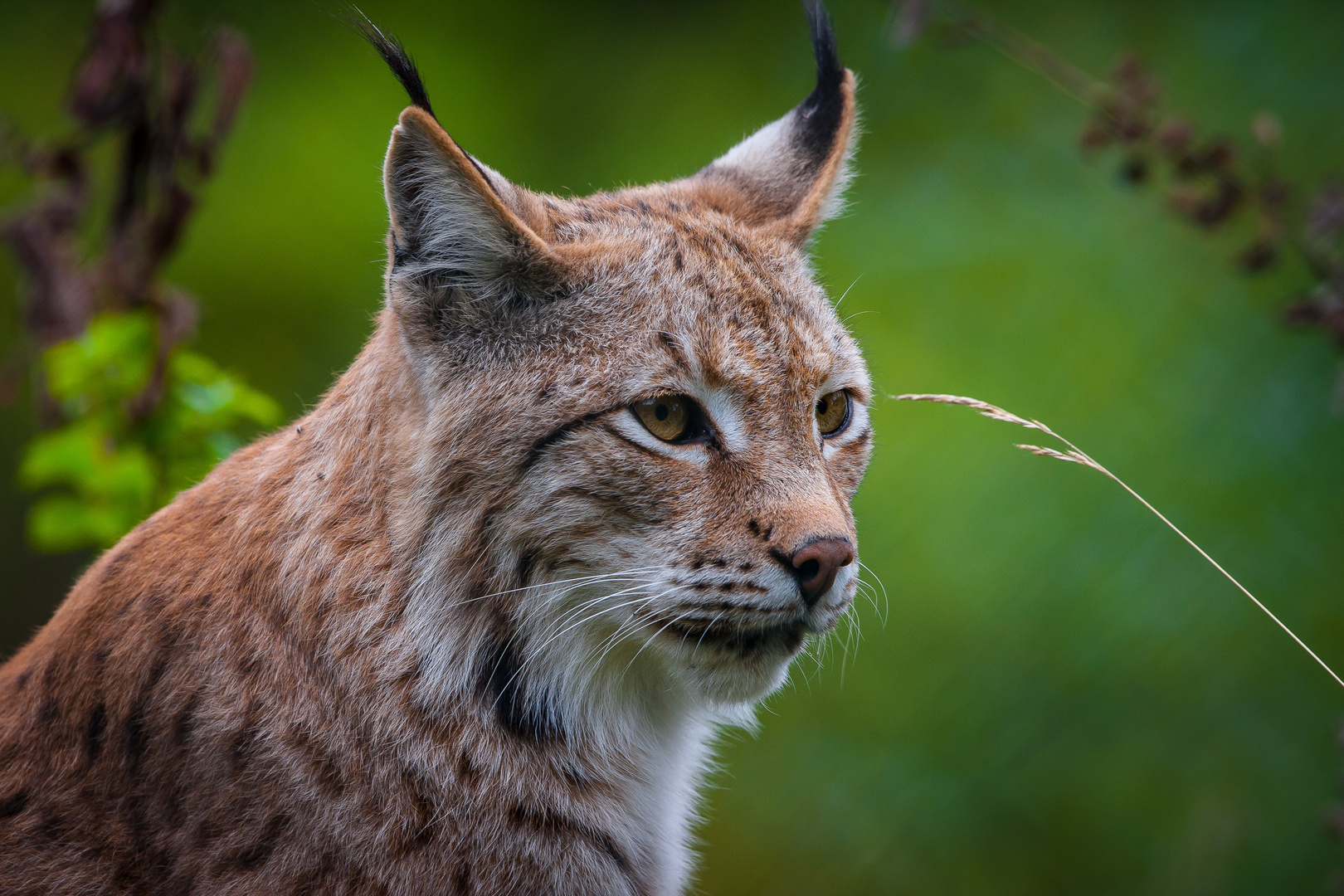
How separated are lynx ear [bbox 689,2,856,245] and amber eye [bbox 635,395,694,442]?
0.70m

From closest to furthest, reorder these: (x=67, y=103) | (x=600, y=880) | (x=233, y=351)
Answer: (x=600, y=880) < (x=67, y=103) < (x=233, y=351)

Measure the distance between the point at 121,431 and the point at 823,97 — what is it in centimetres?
259

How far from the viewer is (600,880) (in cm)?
243

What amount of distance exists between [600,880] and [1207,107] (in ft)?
Answer: 14.3

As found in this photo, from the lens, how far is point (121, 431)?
3857 mm

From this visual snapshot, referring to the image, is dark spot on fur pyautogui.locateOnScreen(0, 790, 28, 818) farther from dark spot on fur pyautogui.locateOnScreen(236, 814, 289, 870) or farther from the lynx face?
the lynx face

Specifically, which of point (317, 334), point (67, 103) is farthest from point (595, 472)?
point (317, 334)

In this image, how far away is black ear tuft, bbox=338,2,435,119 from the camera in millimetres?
2287

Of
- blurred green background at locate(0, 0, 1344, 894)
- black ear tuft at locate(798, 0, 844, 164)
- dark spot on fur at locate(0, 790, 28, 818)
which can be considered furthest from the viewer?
blurred green background at locate(0, 0, 1344, 894)

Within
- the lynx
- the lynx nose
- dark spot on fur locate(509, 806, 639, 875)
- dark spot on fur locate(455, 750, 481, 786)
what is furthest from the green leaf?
the lynx nose

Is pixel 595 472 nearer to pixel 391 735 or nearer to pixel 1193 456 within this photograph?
pixel 391 735

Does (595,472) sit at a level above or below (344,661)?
above

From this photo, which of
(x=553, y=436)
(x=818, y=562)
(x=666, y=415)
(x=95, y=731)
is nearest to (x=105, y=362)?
(x=95, y=731)

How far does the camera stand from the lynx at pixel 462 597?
2266mm
